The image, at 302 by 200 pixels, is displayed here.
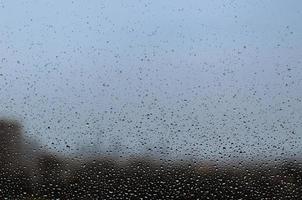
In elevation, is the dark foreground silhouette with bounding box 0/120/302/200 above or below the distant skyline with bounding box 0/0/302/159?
below

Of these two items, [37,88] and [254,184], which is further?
[37,88]

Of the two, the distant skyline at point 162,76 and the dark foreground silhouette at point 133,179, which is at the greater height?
the distant skyline at point 162,76

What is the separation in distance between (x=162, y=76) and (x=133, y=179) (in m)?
0.32

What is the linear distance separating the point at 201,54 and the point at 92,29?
13.8 inches

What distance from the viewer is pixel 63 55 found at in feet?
4.04

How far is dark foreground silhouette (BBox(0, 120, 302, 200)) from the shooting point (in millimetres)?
1126

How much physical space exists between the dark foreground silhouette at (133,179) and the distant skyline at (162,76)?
1.6 inches

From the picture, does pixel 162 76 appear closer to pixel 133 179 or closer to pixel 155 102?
pixel 155 102

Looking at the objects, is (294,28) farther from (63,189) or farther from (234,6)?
(63,189)

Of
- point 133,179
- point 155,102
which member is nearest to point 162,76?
point 155,102

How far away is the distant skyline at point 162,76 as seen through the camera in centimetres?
116

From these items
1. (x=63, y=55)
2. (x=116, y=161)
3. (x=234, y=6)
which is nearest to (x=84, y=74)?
(x=63, y=55)

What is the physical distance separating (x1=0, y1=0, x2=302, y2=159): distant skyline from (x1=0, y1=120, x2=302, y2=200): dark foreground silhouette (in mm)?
42

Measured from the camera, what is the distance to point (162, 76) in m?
1.20
